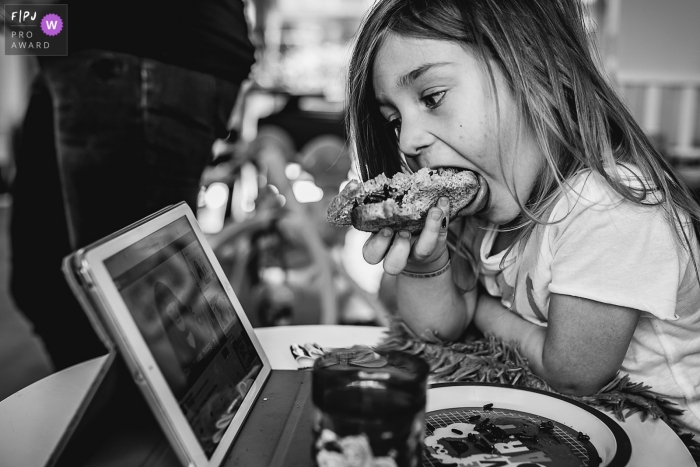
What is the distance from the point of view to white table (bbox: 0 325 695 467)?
1.87 feet

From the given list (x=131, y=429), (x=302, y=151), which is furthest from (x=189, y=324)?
(x=302, y=151)

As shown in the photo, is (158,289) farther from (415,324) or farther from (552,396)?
(415,324)

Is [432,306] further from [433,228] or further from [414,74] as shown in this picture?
[414,74]

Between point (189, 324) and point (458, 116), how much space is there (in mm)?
495

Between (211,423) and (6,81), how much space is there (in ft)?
21.1

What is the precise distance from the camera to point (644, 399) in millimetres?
697

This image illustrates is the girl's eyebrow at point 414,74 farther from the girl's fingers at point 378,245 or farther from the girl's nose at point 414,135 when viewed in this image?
the girl's fingers at point 378,245

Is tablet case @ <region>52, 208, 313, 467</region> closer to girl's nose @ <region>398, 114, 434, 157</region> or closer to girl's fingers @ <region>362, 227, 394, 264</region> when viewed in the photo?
girl's fingers @ <region>362, 227, 394, 264</region>

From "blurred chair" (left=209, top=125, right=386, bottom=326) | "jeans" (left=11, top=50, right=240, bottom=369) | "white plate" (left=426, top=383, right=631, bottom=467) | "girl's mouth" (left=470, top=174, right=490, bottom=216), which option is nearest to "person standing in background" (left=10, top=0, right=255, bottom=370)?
"jeans" (left=11, top=50, right=240, bottom=369)

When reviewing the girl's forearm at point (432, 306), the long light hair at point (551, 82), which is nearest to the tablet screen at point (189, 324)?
the girl's forearm at point (432, 306)

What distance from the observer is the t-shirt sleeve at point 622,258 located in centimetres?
75

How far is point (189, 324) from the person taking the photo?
55 centimetres

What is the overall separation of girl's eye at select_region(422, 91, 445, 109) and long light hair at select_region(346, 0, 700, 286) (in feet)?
0.25

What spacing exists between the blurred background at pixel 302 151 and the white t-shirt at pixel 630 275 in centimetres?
30
